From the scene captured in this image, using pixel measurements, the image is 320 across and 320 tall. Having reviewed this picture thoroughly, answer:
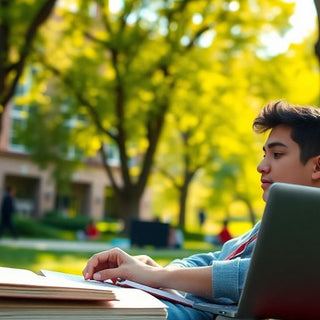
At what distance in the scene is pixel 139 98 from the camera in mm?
23703

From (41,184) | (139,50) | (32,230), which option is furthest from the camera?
(41,184)

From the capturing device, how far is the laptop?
6.13 feet

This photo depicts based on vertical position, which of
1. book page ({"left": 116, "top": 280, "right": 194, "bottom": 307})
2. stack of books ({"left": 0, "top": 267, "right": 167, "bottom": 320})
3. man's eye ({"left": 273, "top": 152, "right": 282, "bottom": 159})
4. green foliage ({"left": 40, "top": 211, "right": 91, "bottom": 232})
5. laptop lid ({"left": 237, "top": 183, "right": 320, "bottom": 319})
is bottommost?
green foliage ({"left": 40, "top": 211, "right": 91, "bottom": 232})

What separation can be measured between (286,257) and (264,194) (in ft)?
1.60

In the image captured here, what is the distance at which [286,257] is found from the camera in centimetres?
195

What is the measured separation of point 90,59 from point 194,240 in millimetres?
12548

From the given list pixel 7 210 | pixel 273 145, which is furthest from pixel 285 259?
pixel 7 210

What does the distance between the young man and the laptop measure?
0.22 m

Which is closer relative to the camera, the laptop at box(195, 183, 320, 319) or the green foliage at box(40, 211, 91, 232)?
the laptop at box(195, 183, 320, 319)

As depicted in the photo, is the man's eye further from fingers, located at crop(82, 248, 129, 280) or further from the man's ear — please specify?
fingers, located at crop(82, 248, 129, 280)

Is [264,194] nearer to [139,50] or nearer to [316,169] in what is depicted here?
[316,169]

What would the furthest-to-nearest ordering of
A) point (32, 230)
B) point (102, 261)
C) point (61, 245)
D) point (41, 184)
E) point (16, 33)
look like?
point (41, 184)
point (32, 230)
point (61, 245)
point (16, 33)
point (102, 261)

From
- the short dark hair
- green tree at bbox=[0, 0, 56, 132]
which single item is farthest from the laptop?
green tree at bbox=[0, 0, 56, 132]

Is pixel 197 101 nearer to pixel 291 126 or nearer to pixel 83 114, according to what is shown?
pixel 83 114
